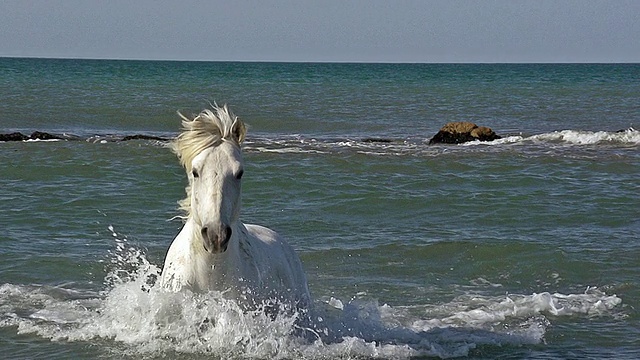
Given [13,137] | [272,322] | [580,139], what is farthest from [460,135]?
[272,322]

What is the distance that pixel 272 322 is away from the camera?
18.9 ft

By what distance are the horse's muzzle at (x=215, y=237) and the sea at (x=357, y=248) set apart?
0.55m

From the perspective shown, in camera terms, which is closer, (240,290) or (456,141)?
(240,290)

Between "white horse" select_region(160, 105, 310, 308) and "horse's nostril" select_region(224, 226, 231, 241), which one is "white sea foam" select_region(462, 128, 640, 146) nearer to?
"white horse" select_region(160, 105, 310, 308)

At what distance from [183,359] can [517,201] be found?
7790 millimetres

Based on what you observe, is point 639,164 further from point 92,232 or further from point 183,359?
point 183,359

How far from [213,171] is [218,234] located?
33cm

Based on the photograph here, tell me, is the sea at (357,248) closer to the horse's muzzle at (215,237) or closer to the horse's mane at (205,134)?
the horse's muzzle at (215,237)

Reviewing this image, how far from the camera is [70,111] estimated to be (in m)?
31.2

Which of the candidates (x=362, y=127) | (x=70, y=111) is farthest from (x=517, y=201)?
(x=70, y=111)

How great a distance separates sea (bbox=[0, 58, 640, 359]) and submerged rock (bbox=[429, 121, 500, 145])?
0.44m

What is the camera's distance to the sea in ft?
20.9

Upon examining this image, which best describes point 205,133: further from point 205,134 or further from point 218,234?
point 218,234

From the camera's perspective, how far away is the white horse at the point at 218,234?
4.92m
